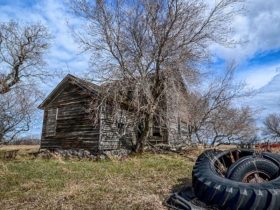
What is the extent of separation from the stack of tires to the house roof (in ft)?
35.1

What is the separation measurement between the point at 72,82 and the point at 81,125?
2786 millimetres

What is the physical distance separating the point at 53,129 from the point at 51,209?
14817mm

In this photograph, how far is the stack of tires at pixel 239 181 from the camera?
4.12 metres

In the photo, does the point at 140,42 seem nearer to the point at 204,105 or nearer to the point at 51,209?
the point at 204,105

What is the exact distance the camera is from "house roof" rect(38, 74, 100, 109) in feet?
53.9

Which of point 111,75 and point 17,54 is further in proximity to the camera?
point 17,54

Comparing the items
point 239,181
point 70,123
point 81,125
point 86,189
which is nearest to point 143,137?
point 81,125

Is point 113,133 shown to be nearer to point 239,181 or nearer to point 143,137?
point 143,137

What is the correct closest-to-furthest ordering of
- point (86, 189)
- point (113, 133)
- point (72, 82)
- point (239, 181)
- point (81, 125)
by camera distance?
point (239, 181) < point (86, 189) < point (113, 133) < point (81, 125) < point (72, 82)

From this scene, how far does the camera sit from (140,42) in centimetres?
1577

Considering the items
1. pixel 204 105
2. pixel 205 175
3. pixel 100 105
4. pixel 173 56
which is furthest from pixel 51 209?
pixel 204 105

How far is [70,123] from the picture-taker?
60.8 ft

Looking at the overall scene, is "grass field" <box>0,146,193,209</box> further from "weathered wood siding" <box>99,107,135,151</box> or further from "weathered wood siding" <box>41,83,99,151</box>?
"weathered wood siding" <box>41,83,99,151</box>

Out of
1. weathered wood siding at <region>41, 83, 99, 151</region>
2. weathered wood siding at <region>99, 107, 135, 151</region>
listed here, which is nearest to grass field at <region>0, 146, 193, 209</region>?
weathered wood siding at <region>99, 107, 135, 151</region>
